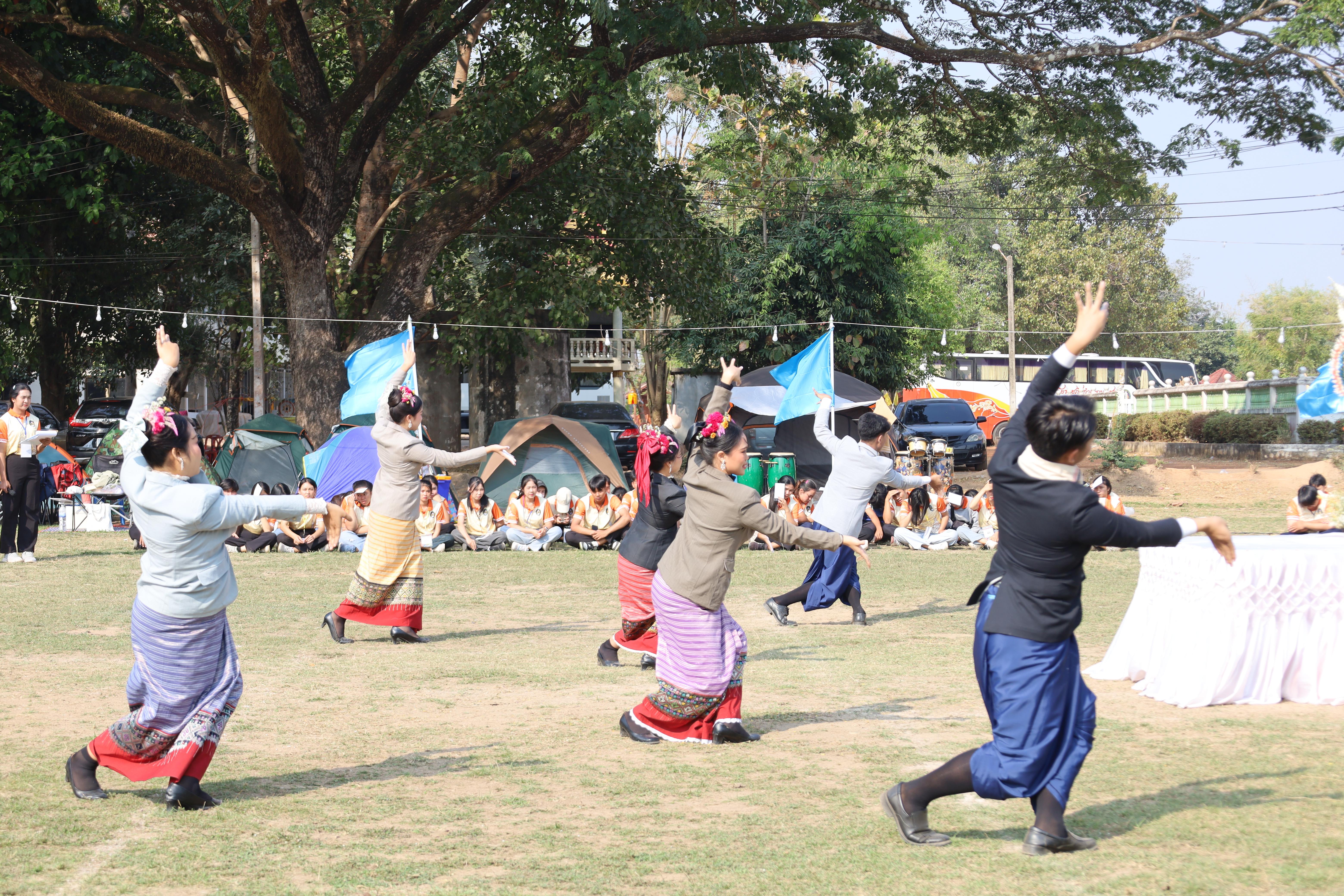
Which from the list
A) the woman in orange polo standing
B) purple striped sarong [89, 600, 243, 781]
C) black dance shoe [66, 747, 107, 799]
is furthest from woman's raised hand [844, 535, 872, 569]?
the woman in orange polo standing

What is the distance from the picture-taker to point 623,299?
23.0 meters

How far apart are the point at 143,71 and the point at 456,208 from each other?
836cm

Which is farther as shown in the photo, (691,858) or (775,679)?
Answer: (775,679)

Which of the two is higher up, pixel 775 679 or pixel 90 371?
pixel 90 371

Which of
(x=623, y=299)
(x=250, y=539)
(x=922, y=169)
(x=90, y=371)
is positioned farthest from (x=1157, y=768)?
(x=90, y=371)

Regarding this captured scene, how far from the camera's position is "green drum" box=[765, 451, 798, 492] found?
76.4 feet

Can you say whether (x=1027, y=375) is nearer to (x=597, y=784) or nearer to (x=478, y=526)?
(x=478, y=526)

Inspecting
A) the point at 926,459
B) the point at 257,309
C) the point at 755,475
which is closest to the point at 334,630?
the point at 755,475

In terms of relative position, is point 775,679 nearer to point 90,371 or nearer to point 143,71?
point 143,71

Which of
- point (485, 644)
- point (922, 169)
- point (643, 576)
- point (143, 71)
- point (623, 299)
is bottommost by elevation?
point (485, 644)

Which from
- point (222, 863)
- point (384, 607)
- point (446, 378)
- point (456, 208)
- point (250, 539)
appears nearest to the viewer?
point (222, 863)

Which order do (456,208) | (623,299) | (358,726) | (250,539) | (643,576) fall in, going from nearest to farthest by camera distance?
(358,726), (643,576), (250,539), (456,208), (623,299)

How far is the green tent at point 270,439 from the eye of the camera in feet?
65.7

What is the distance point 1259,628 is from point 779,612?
417 centimetres
